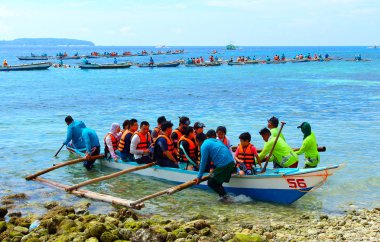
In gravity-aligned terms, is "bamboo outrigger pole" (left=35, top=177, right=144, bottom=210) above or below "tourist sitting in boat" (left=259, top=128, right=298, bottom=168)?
below

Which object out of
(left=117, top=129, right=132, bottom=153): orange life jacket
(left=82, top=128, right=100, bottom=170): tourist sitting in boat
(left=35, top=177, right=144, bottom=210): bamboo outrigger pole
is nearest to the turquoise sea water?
(left=35, top=177, right=144, bottom=210): bamboo outrigger pole

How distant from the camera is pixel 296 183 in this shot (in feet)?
35.2

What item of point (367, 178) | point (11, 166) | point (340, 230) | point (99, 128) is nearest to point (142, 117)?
point (99, 128)

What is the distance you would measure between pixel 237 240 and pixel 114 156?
7.12 meters

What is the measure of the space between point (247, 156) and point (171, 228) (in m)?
3.31

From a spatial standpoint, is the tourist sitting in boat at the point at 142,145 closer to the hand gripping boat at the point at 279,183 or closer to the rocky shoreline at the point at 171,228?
the hand gripping boat at the point at 279,183

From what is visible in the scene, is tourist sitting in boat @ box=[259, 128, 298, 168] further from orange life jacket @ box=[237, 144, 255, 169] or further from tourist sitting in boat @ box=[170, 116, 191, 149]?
tourist sitting in boat @ box=[170, 116, 191, 149]

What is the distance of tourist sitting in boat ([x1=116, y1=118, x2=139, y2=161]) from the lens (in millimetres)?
14148

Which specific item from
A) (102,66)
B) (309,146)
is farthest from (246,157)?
(102,66)

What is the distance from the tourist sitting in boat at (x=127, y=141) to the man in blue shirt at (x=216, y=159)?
3471 millimetres

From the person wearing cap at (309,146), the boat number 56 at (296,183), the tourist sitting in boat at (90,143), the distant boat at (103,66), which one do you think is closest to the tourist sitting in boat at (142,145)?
the tourist sitting in boat at (90,143)

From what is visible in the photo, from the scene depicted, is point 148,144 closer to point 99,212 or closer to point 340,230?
point 99,212

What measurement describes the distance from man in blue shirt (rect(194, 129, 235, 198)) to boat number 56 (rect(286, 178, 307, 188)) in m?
1.38

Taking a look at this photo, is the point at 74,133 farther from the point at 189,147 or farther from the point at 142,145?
the point at 189,147
